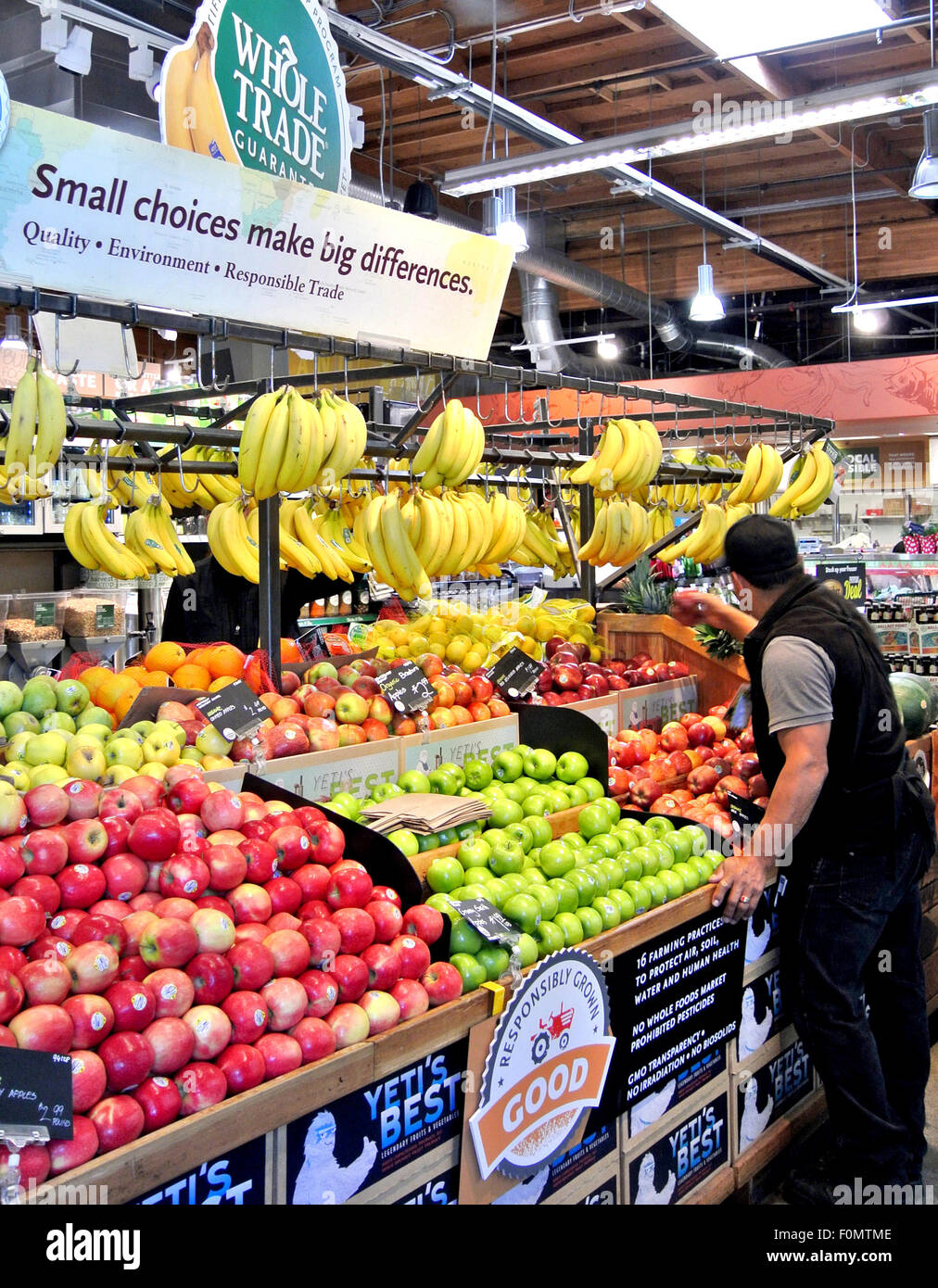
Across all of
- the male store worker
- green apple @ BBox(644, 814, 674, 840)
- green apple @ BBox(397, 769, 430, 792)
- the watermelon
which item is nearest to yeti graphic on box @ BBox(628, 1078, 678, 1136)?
the male store worker

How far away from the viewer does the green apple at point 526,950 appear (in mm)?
2285

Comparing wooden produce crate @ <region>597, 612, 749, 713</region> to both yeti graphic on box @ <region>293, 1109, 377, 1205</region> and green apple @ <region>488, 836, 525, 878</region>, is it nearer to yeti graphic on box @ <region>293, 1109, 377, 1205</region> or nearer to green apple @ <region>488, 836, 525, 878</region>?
green apple @ <region>488, 836, 525, 878</region>

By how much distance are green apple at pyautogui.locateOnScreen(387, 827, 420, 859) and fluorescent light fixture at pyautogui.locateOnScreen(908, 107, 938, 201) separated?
16.7ft

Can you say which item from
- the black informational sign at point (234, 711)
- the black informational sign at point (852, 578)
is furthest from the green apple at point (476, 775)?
the black informational sign at point (852, 578)

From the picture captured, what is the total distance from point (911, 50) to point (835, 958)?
6428 mm

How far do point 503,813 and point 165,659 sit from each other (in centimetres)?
126

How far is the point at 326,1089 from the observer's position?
1.82m

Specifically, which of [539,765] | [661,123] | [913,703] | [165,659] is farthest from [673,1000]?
[661,123]

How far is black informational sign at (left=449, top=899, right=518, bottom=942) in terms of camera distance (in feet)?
7.35

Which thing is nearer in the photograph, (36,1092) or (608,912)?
(36,1092)

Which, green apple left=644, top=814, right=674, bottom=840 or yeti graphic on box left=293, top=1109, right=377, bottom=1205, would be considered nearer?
yeti graphic on box left=293, top=1109, right=377, bottom=1205

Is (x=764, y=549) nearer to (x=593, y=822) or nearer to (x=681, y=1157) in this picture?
(x=593, y=822)

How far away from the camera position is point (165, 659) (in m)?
3.46

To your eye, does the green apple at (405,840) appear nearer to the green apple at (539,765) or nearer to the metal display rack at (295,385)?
the green apple at (539,765)
